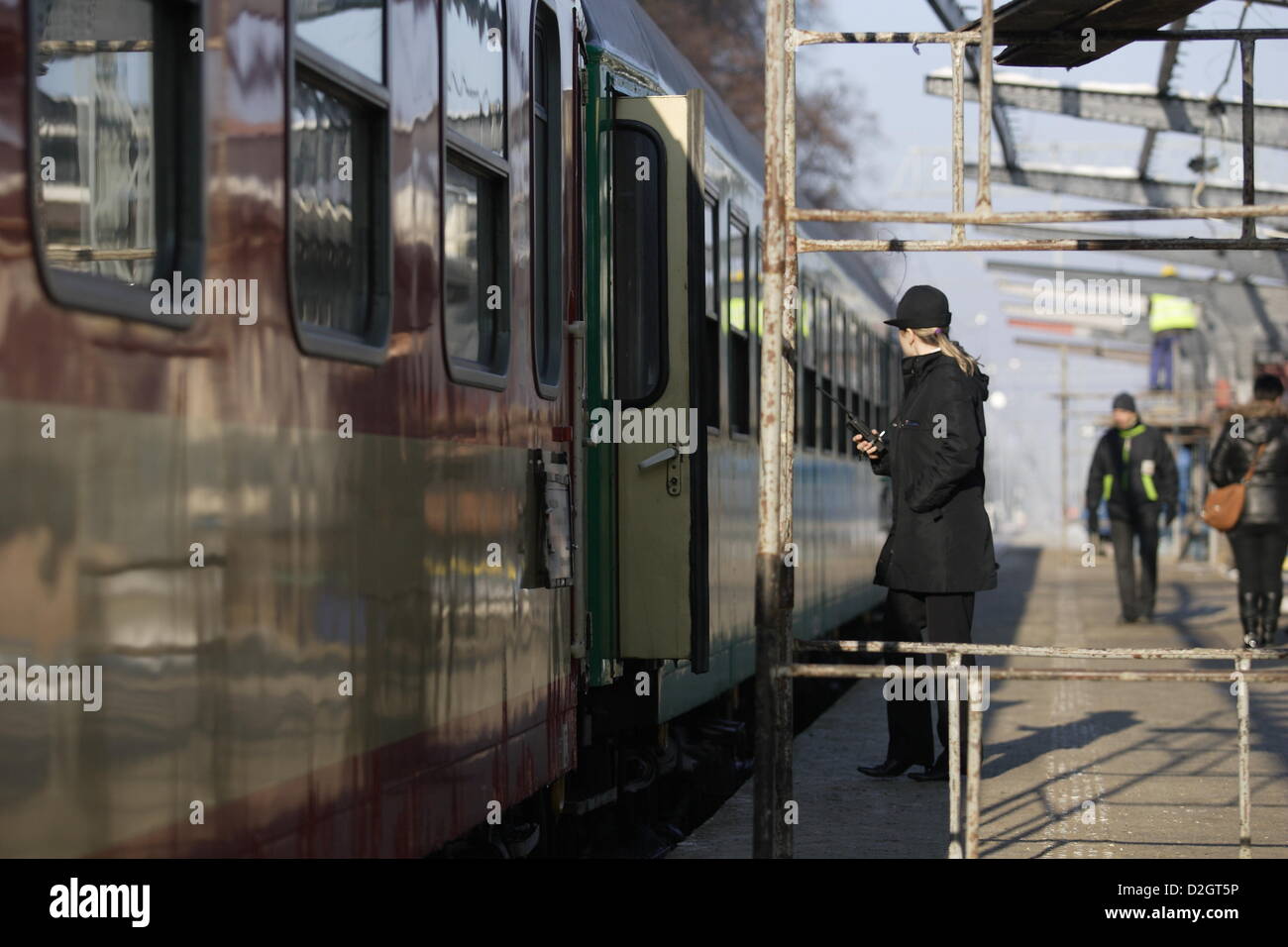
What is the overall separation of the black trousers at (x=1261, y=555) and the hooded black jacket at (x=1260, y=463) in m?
0.11

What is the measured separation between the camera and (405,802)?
4656mm

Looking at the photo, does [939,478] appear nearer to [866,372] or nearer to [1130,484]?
[866,372]

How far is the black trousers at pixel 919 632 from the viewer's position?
26.8 ft

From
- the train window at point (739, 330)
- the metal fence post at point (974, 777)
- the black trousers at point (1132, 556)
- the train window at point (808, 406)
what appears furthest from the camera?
the black trousers at point (1132, 556)

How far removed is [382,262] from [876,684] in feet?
34.1

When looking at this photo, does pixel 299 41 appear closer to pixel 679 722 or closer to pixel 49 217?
pixel 49 217

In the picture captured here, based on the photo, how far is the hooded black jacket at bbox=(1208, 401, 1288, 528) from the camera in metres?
14.7

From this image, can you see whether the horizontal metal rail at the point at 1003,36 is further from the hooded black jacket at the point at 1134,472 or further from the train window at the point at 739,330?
the hooded black jacket at the point at 1134,472

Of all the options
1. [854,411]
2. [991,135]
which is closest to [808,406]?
[854,411]

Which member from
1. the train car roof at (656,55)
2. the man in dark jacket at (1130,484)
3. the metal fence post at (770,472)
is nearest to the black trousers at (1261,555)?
the man in dark jacket at (1130,484)

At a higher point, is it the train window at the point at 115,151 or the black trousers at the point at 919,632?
the train window at the point at 115,151

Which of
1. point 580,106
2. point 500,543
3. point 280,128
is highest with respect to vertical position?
point 580,106
